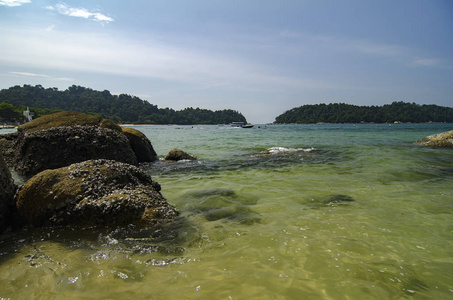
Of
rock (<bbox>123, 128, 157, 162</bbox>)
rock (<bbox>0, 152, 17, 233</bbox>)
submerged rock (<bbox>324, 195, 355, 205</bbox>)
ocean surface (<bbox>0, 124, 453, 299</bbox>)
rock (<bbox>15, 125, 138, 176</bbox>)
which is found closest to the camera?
ocean surface (<bbox>0, 124, 453, 299</bbox>)

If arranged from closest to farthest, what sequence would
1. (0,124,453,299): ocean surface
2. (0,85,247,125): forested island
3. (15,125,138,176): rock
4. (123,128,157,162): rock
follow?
(0,124,453,299): ocean surface < (15,125,138,176): rock < (123,128,157,162): rock < (0,85,247,125): forested island

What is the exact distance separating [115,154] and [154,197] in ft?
14.6

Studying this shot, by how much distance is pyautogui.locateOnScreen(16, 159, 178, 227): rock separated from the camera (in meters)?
3.68

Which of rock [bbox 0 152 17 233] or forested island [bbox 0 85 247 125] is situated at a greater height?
forested island [bbox 0 85 247 125]

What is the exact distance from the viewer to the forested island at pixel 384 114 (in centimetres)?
13662

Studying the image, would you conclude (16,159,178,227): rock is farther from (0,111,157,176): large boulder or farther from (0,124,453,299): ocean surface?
(0,111,157,176): large boulder

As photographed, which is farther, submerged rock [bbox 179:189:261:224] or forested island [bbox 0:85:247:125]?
forested island [bbox 0:85:247:125]

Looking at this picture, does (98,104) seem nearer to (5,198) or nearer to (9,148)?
(9,148)

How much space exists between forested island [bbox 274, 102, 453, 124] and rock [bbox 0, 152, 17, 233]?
516 feet

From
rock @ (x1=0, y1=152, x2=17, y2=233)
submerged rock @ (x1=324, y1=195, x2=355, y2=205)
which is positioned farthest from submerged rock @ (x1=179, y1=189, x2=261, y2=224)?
rock @ (x1=0, y1=152, x2=17, y2=233)

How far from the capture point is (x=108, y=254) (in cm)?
292

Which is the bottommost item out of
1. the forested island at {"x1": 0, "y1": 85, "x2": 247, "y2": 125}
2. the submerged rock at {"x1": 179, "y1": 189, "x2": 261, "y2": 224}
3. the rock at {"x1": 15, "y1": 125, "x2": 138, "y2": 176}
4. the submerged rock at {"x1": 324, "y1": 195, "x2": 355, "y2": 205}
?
the submerged rock at {"x1": 179, "y1": 189, "x2": 261, "y2": 224}

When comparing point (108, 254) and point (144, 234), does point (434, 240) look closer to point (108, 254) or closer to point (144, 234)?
point (144, 234)

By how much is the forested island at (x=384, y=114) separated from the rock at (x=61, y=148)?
506 ft
